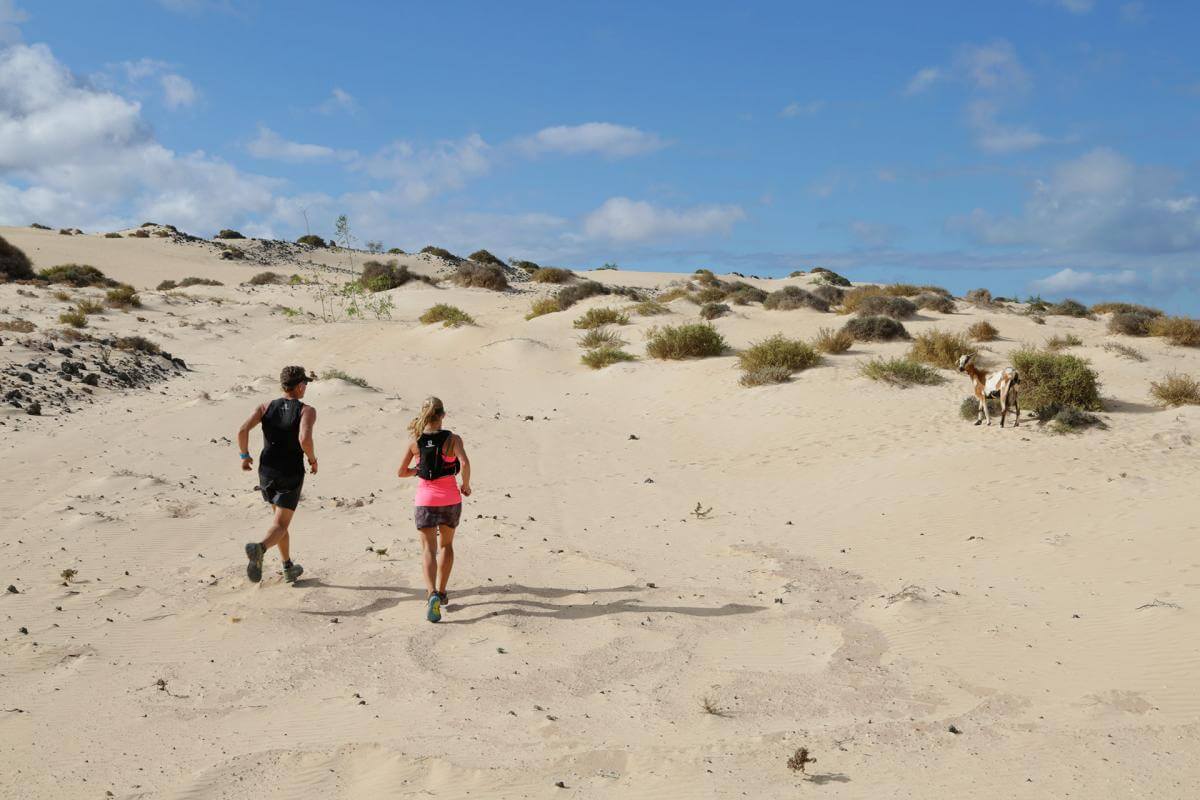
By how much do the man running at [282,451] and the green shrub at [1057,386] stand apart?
10.7 meters

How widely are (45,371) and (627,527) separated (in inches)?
442

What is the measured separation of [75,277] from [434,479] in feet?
95.8

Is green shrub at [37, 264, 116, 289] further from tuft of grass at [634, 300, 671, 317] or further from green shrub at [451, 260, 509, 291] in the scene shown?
tuft of grass at [634, 300, 671, 317]

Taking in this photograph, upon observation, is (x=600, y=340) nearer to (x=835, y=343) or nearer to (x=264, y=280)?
(x=835, y=343)

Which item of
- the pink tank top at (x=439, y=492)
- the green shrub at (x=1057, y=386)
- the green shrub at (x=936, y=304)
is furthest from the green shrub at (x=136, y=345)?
the green shrub at (x=936, y=304)

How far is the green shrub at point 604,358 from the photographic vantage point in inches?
764

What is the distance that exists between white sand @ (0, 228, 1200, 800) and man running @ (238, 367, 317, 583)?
509 mm

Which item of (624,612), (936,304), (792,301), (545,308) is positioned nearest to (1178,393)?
(624,612)

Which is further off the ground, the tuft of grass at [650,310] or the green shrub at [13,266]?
the green shrub at [13,266]

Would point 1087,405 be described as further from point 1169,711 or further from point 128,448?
point 128,448

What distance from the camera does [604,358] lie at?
765 inches

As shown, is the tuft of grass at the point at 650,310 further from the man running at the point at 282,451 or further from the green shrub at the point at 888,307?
the man running at the point at 282,451

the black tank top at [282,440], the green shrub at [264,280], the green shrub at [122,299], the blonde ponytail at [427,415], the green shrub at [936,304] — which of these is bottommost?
the black tank top at [282,440]

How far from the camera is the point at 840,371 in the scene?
16438mm
